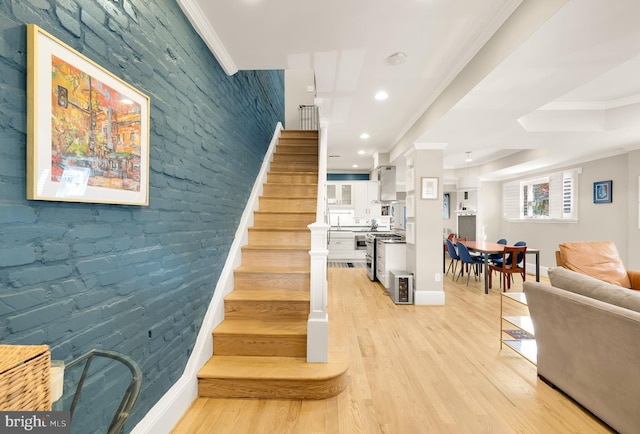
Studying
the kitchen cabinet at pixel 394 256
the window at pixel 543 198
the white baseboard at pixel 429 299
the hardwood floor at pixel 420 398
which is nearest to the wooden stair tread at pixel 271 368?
the hardwood floor at pixel 420 398

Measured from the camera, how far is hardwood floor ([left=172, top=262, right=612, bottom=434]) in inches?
66.5

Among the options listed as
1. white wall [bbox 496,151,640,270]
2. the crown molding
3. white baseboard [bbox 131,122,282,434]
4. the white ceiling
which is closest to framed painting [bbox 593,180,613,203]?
white wall [bbox 496,151,640,270]

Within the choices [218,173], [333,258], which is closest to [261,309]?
[218,173]

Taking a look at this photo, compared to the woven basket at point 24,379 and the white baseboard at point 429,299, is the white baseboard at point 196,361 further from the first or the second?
the white baseboard at point 429,299

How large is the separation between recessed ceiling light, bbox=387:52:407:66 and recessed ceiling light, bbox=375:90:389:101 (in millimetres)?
637

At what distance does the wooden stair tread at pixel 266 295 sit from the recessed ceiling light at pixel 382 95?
2.31 metres

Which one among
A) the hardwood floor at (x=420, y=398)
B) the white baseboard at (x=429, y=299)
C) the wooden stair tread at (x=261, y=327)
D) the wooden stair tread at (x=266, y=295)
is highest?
the wooden stair tread at (x=266, y=295)

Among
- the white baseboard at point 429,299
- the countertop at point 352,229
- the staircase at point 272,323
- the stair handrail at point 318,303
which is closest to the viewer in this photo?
the staircase at point 272,323

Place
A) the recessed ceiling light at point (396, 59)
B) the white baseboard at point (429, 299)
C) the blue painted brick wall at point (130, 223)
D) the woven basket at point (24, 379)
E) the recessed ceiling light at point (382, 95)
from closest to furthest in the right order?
1. the woven basket at point (24, 379)
2. the blue painted brick wall at point (130, 223)
3. the recessed ceiling light at point (396, 59)
4. the recessed ceiling light at point (382, 95)
5. the white baseboard at point (429, 299)

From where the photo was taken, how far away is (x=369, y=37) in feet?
6.81

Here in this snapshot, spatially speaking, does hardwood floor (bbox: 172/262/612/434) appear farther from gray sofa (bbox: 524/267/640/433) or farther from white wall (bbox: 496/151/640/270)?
white wall (bbox: 496/151/640/270)

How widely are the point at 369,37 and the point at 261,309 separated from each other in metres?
2.33

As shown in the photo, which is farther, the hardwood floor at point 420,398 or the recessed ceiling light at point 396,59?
the recessed ceiling light at point 396,59

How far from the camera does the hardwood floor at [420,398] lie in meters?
1.69
